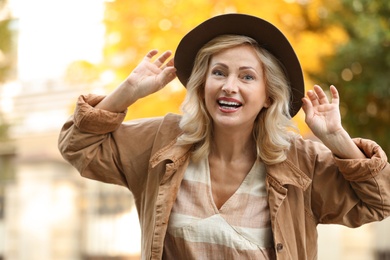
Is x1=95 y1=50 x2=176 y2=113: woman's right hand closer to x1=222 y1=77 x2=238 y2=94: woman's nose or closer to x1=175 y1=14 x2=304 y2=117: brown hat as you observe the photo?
x1=175 y1=14 x2=304 y2=117: brown hat

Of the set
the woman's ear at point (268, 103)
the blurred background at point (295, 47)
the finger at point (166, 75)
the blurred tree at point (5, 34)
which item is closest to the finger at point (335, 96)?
the woman's ear at point (268, 103)

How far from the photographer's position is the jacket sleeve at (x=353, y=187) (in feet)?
10.4

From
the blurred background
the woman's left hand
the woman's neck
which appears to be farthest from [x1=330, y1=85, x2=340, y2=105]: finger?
the blurred background

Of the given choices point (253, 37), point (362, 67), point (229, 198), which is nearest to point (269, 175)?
point (229, 198)

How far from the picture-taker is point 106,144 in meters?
3.36

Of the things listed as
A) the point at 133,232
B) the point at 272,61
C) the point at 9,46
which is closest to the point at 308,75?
the point at 9,46

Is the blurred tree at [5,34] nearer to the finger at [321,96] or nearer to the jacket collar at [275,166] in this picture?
the jacket collar at [275,166]

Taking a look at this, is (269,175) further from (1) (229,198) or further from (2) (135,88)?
(2) (135,88)

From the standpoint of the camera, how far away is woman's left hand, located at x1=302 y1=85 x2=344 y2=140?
3.24 meters

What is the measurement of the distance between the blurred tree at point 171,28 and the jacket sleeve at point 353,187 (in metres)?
4.40

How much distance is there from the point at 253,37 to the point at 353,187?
0.73 metres

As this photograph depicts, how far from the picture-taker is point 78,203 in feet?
47.6

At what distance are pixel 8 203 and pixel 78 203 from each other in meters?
1.67

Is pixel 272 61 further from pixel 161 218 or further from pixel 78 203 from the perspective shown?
pixel 78 203
